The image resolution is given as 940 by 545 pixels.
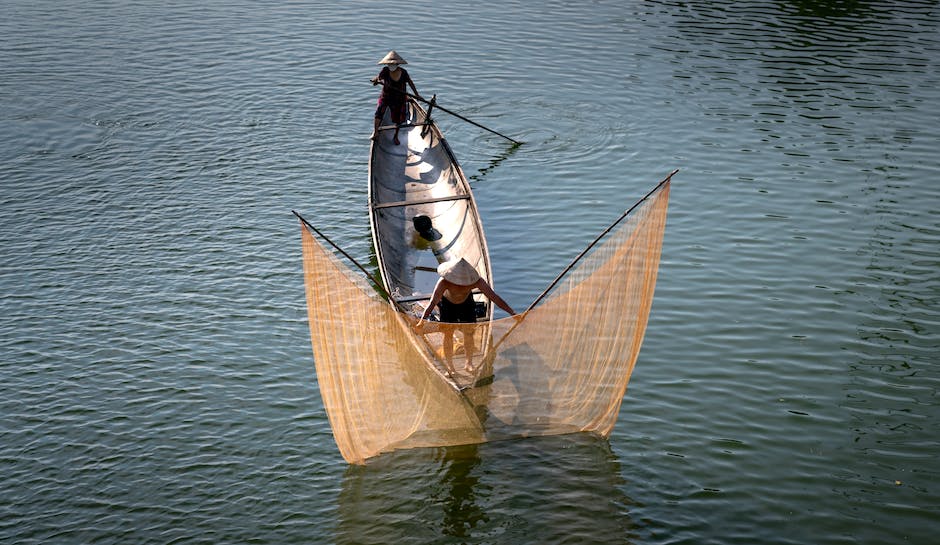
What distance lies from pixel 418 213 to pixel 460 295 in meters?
4.18

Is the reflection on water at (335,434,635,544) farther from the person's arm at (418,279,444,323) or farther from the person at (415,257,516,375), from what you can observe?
the person's arm at (418,279,444,323)

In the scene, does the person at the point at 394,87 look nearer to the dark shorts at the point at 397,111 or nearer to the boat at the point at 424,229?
the dark shorts at the point at 397,111

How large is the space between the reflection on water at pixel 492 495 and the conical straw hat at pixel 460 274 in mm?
1758

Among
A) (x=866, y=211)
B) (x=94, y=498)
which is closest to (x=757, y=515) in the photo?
(x=94, y=498)

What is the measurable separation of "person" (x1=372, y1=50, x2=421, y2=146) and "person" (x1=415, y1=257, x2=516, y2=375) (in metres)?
6.86

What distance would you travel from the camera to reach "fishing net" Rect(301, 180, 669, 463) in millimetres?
8625

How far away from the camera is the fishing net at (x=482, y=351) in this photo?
862cm

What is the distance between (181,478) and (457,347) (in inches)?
124

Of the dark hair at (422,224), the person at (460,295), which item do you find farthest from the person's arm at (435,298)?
the dark hair at (422,224)

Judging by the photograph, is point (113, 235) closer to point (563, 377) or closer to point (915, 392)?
point (563, 377)

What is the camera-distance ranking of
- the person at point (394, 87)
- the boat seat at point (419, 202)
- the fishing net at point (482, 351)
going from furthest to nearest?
the person at point (394, 87), the boat seat at point (419, 202), the fishing net at point (482, 351)

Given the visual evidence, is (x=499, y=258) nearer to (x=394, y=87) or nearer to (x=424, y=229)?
(x=424, y=229)

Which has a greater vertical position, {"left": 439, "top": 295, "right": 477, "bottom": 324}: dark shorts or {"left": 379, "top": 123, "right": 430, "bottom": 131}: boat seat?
A: {"left": 379, "top": 123, "right": 430, "bottom": 131}: boat seat

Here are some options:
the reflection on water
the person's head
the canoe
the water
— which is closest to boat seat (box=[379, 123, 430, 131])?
the canoe
